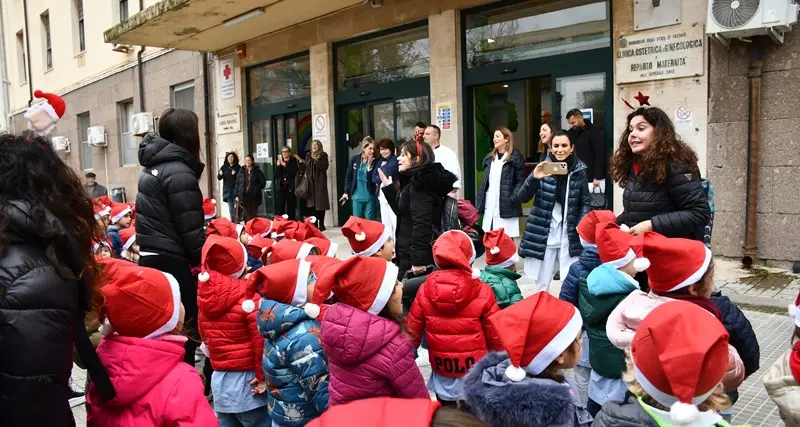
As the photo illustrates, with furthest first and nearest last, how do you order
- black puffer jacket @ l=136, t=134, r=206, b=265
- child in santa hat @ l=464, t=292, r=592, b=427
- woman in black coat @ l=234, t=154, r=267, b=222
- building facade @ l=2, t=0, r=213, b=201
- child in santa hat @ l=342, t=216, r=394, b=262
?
building facade @ l=2, t=0, r=213, b=201 → woman in black coat @ l=234, t=154, r=267, b=222 → child in santa hat @ l=342, t=216, r=394, b=262 → black puffer jacket @ l=136, t=134, r=206, b=265 → child in santa hat @ l=464, t=292, r=592, b=427

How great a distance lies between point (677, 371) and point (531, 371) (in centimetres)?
47

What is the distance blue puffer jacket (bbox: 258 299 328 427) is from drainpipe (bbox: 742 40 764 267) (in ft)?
19.1

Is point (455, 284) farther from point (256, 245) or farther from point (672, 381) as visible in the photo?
point (256, 245)

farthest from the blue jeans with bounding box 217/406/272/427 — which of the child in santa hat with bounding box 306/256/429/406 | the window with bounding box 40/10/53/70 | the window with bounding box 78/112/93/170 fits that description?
the window with bounding box 40/10/53/70

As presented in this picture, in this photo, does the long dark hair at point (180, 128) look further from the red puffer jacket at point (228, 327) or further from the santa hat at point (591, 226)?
the santa hat at point (591, 226)

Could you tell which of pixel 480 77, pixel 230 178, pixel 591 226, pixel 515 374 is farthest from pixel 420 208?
pixel 230 178

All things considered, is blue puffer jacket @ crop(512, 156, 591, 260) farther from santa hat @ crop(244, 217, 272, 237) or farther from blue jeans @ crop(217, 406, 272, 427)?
blue jeans @ crop(217, 406, 272, 427)

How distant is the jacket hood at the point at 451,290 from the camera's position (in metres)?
3.06

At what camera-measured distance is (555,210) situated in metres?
5.65

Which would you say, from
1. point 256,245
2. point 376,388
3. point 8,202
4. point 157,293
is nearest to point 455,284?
point 376,388

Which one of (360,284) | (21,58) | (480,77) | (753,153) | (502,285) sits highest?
(21,58)

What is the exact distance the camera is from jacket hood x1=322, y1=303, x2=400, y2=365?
2557mm

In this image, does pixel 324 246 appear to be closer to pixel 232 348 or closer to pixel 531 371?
pixel 232 348

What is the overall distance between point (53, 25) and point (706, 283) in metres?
24.3
